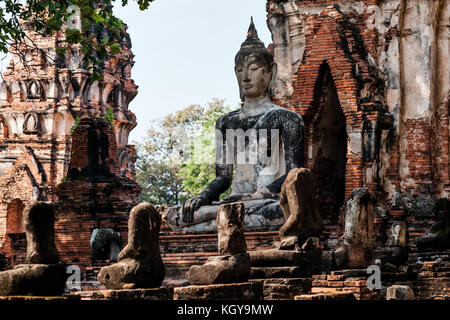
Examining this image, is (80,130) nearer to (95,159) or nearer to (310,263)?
(95,159)

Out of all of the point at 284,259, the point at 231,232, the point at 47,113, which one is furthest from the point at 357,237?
the point at 47,113

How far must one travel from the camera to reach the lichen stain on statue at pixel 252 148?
11.3 metres

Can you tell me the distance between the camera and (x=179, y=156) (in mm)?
42375

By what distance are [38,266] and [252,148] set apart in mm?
5708

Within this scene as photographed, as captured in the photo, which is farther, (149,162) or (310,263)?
(149,162)

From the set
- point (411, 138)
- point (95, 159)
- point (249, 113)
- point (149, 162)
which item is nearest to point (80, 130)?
point (95, 159)

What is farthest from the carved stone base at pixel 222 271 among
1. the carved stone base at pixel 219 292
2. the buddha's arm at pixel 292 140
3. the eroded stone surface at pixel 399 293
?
the buddha's arm at pixel 292 140

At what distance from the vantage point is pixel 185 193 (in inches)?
1769

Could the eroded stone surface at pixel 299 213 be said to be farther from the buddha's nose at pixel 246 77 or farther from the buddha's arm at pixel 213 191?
the buddha's nose at pixel 246 77

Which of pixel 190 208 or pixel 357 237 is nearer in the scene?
pixel 357 237

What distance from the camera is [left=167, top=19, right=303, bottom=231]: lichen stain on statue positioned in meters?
11.3

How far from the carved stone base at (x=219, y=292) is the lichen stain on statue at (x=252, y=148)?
12.9 feet

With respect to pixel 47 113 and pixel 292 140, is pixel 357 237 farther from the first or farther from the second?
pixel 47 113

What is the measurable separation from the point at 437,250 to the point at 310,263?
4.00 metres
